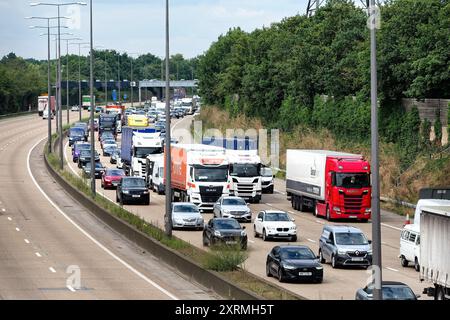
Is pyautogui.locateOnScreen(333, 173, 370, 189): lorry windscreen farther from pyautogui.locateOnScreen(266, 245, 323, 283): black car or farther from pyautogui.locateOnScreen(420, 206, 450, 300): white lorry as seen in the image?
pyautogui.locateOnScreen(420, 206, 450, 300): white lorry

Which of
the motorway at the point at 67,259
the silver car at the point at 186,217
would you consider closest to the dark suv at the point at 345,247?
the motorway at the point at 67,259

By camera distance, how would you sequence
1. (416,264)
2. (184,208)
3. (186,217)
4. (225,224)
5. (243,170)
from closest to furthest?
(416,264)
(225,224)
(186,217)
(184,208)
(243,170)

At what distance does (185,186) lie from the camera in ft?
224

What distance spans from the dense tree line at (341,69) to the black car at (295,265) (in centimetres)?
3380

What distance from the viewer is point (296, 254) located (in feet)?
137

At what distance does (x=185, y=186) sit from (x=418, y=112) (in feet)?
60.7

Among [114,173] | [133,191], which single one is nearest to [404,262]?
[133,191]

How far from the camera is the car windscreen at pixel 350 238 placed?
4597cm

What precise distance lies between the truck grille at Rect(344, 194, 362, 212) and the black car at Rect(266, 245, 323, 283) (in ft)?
64.6

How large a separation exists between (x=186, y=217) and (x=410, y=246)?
50.6 feet

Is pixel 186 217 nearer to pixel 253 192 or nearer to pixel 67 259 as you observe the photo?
pixel 67 259

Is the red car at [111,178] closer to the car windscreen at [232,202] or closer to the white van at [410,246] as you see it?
the car windscreen at [232,202]

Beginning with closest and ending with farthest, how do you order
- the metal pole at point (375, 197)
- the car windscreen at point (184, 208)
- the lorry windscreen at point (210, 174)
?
the metal pole at point (375, 197)
the car windscreen at point (184, 208)
the lorry windscreen at point (210, 174)

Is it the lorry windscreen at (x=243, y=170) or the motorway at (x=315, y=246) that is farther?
the lorry windscreen at (x=243, y=170)
